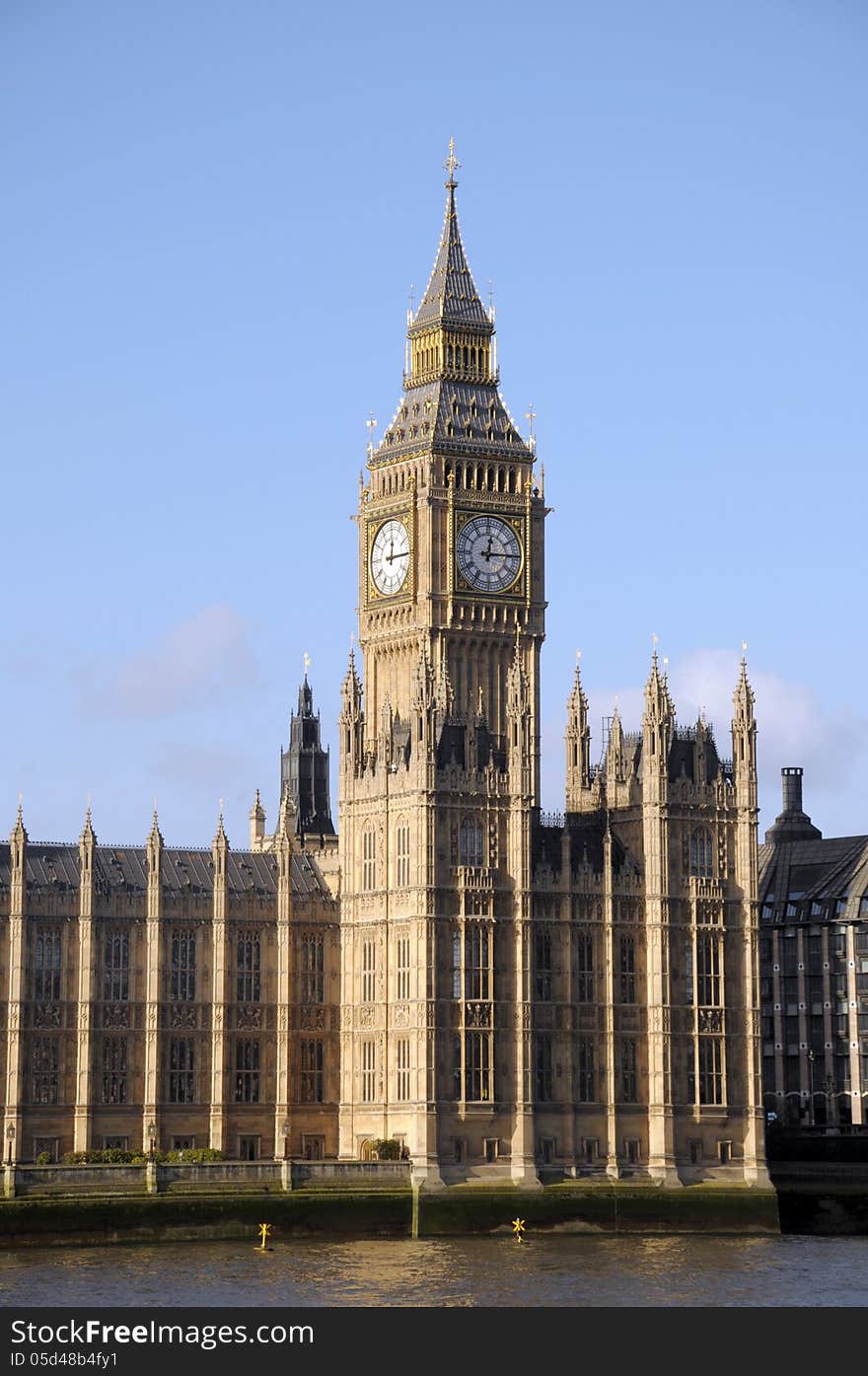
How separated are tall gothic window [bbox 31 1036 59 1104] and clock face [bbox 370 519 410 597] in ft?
105

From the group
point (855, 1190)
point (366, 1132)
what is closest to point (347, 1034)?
point (366, 1132)

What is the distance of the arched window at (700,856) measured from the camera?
16712 centimetres

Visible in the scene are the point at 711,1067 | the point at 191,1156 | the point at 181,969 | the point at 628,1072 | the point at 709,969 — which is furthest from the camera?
the point at 709,969

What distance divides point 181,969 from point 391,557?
26532 mm

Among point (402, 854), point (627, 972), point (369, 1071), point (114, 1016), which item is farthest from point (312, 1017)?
point (627, 972)

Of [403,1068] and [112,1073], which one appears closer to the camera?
[403,1068]

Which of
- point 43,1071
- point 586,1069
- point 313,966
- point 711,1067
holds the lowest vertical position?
point 43,1071

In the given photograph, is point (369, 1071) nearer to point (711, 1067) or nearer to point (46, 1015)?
point (46, 1015)

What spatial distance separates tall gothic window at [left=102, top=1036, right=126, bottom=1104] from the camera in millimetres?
160750

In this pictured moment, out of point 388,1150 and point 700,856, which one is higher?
point 700,856

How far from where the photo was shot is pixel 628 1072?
166 m

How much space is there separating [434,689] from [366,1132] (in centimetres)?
2236

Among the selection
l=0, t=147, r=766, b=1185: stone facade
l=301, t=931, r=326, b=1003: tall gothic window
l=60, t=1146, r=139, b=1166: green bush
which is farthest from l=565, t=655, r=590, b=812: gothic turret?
l=60, t=1146, r=139, b=1166: green bush
